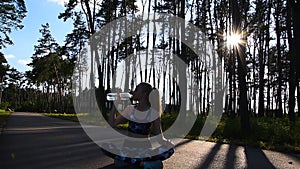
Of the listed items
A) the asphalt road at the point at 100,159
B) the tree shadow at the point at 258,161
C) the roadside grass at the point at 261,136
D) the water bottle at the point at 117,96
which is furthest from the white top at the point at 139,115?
the roadside grass at the point at 261,136

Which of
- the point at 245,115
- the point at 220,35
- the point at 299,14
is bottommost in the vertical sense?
the point at 245,115

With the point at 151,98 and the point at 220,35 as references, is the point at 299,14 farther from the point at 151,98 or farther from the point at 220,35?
the point at 220,35

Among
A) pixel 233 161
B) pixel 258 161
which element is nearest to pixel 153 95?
pixel 233 161

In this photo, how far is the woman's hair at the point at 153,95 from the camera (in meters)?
5.67

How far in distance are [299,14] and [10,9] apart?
937 inches

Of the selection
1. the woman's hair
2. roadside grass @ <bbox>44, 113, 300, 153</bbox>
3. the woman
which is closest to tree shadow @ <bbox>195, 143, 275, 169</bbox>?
the woman

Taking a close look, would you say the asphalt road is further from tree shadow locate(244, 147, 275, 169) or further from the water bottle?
the water bottle

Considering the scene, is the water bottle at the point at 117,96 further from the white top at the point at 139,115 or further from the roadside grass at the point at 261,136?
the roadside grass at the point at 261,136

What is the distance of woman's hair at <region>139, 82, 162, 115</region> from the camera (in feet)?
18.6

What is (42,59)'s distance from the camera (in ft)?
189

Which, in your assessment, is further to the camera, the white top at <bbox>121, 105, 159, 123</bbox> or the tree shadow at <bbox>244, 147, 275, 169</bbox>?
the tree shadow at <bbox>244, 147, 275, 169</bbox>

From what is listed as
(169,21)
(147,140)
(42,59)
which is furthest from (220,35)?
(42,59)

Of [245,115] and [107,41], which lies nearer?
[245,115]

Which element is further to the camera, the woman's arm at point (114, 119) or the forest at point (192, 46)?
the forest at point (192, 46)
